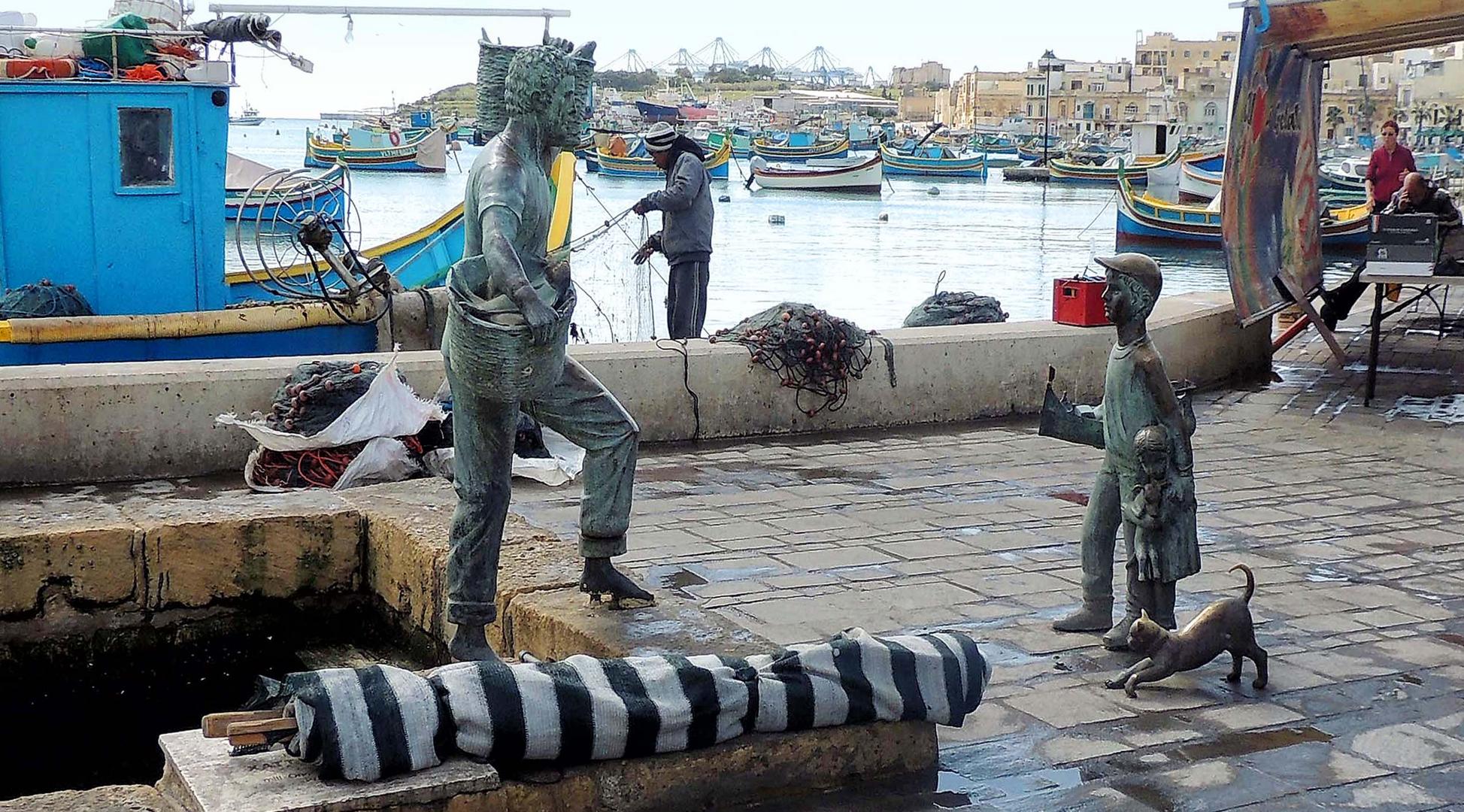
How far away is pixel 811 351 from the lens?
28.3ft

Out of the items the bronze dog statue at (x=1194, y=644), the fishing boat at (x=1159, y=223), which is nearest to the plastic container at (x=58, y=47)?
the bronze dog statue at (x=1194, y=644)

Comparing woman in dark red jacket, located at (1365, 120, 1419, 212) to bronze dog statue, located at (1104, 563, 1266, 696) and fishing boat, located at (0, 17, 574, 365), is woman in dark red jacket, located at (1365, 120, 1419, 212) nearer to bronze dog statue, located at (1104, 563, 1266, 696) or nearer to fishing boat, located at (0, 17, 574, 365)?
fishing boat, located at (0, 17, 574, 365)

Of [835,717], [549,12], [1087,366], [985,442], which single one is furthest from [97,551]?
[549,12]

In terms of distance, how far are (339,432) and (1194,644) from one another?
4.20 m

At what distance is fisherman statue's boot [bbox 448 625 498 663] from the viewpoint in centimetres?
457

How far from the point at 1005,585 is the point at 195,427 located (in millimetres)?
4005

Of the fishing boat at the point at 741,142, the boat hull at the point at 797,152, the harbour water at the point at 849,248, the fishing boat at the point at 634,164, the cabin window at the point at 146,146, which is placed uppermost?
the fishing boat at the point at 741,142

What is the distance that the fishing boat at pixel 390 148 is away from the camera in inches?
3162

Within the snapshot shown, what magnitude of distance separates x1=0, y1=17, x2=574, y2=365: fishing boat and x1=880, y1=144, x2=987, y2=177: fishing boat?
7842cm

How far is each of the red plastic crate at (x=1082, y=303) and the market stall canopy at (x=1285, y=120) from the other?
1.03m

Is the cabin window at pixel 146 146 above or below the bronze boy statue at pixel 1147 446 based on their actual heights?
above

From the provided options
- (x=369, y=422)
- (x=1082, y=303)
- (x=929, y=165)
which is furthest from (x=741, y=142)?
(x=369, y=422)

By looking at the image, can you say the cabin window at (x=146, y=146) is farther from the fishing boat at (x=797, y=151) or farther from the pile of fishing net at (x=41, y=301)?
the fishing boat at (x=797, y=151)

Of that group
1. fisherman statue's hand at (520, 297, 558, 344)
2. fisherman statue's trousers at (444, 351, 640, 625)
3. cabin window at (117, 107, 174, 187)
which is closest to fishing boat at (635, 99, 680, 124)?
cabin window at (117, 107, 174, 187)
